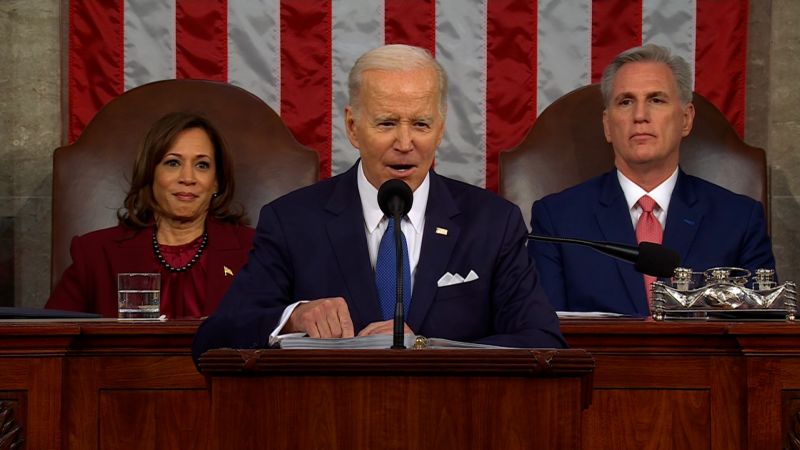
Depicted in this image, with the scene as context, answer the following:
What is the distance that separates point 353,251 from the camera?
9.40 feet

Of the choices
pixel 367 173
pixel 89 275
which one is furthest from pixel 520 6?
pixel 367 173

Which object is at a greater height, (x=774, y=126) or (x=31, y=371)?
(x=774, y=126)

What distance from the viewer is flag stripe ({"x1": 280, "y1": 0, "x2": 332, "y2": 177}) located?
5.11m

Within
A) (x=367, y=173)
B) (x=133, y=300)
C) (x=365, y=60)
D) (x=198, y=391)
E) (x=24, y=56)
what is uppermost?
(x=24, y=56)

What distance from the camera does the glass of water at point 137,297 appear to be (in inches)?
135

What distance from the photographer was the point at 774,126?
5.17 m

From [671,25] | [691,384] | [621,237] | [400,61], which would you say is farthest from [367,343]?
[671,25]

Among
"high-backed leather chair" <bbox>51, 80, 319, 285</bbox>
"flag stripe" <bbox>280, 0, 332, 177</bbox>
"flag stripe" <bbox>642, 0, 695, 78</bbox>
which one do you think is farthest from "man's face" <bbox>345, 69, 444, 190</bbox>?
"flag stripe" <bbox>642, 0, 695, 78</bbox>

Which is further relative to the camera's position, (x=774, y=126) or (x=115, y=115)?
(x=774, y=126)

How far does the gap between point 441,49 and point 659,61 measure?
3.98ft

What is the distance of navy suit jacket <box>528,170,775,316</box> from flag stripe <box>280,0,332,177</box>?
1288 mm

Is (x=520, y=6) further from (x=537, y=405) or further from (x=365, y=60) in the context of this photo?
(x=537, y=405)

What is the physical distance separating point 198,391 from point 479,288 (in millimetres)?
743

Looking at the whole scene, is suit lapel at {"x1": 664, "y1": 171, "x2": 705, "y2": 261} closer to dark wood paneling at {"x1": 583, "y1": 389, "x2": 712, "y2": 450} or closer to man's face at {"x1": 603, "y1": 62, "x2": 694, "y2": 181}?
man's face at {"x1": 603, "y1": 62, "x2": 694, "y2": 181}
